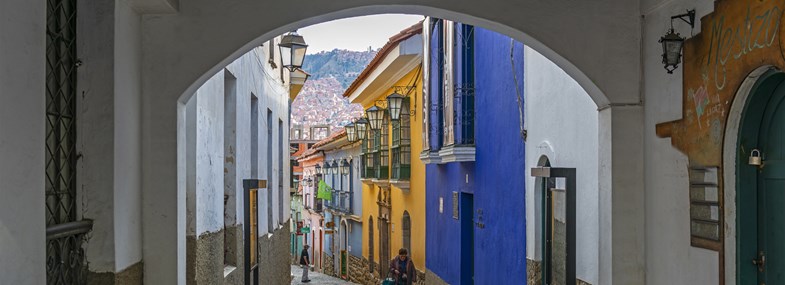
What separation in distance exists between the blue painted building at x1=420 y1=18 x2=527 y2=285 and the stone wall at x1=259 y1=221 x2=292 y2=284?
10.1ft

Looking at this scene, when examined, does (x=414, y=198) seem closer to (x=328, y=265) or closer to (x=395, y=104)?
(x=395, y=104)

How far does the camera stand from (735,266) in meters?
4.75

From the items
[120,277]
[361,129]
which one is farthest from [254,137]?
[361,129]

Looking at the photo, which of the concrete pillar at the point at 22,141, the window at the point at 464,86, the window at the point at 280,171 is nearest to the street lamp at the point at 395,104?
the window at the point at 280,171

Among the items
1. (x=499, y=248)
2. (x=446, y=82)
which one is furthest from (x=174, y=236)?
(x=446, y=82)

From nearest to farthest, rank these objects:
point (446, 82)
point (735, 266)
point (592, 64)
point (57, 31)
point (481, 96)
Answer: point (57, 31) → point (735, 266) → point (592, 64) → point (481, 96) → point (446, 82)

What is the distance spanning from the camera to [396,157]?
20406mm

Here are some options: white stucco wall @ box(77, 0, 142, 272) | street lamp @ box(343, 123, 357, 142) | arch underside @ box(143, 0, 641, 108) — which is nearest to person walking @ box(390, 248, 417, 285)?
street lamp @ box(343, 123, 357, 142)

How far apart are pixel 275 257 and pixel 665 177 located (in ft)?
29.0

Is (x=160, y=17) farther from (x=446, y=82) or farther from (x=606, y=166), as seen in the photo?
(x=446, y=82)

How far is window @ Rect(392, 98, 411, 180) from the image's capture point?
769 inches

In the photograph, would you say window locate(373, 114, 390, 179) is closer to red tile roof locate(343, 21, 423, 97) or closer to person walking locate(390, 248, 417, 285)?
red tile roof locate(343, 21, 423, 97)

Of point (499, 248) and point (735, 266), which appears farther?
point (499, 248)

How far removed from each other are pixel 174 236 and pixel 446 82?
9.04 metres
